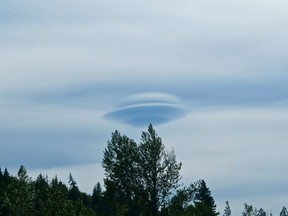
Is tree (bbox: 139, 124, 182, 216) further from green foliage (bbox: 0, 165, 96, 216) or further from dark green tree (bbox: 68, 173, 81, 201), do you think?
dark green tree (bbox: 68, 173, 81, 201)

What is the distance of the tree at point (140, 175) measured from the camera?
192 feet

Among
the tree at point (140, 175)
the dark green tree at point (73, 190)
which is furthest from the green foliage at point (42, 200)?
the dark green tree at point (73, 190)

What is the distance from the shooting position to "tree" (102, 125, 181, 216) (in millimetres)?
58562

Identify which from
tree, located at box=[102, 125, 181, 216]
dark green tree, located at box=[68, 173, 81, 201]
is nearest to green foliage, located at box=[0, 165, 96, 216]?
tree, located at box=[102, 125, 181, 216]

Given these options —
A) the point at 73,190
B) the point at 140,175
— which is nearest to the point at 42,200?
the point at 140,175

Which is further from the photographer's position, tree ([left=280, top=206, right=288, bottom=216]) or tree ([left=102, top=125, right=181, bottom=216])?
tree ([left=280, top=206, right=288, bottom=216])

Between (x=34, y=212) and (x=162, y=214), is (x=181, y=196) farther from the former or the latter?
(x=34, y=212)

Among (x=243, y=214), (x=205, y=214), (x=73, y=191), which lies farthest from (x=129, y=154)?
(x=73, y=191)

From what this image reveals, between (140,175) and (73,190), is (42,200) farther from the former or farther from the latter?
(73,190)

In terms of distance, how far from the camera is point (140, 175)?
59625 millimetres

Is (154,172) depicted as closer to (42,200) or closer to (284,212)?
(42,200)

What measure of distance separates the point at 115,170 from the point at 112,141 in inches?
151

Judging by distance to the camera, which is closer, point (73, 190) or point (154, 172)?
point (154, 172)

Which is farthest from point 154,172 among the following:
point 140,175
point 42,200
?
point 42,200
